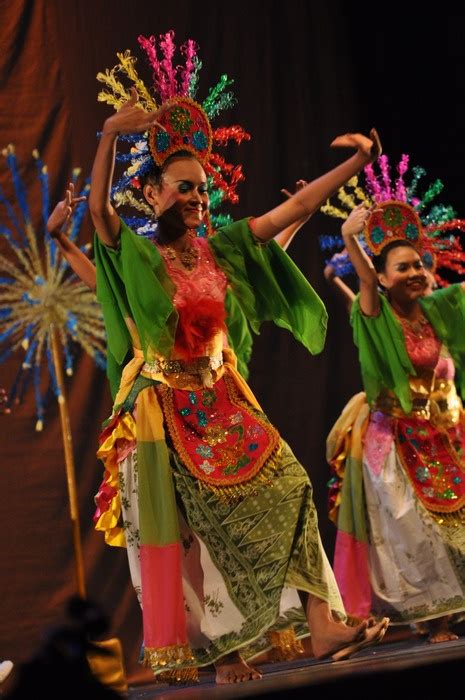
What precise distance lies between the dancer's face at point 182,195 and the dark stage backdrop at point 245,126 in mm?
1217

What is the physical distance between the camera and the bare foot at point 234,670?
3.05m

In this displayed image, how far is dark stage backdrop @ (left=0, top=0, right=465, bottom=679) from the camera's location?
4.42m

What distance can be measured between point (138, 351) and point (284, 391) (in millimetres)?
2076

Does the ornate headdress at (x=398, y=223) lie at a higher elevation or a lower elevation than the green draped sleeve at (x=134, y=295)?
higher

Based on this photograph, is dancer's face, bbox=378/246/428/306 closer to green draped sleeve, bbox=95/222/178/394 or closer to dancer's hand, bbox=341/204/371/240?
dancer's hand, bbox=341/204/371/240

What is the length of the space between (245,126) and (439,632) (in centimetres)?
243

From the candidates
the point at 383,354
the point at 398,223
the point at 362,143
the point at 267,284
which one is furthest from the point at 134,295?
the point at 398,223

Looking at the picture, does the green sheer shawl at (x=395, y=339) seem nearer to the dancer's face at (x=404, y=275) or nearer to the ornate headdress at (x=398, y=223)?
the dancer's face at (x=404, y=275)

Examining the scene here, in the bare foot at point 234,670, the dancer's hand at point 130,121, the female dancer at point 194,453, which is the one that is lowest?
the bare foot at point 234,670

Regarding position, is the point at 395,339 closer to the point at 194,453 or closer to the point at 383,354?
the point at 383,354

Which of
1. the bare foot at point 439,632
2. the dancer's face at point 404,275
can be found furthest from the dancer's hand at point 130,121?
the bare foot at point 439,632

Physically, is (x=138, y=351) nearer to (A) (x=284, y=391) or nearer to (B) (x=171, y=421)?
(B) (x=171, y=421)

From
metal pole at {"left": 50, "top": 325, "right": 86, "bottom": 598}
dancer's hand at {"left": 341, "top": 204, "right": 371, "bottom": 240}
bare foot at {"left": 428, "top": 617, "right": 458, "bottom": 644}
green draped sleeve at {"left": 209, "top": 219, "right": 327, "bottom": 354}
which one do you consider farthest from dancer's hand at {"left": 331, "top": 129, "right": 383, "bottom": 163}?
bare foot at {"left": 428, "top": 617, "right": 458, "bottom": 644}

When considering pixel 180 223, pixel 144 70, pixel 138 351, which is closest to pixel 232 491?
pixel 138 351
